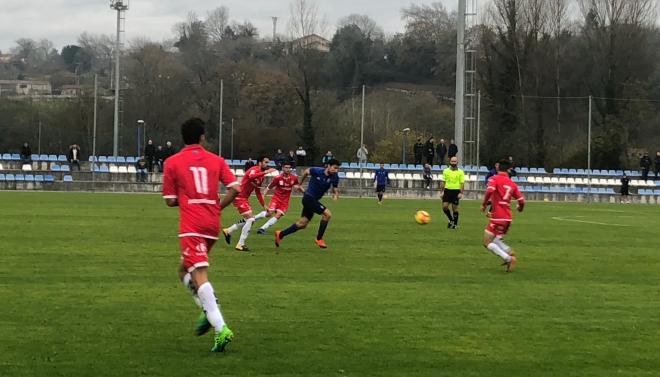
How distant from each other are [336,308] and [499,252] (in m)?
5.20

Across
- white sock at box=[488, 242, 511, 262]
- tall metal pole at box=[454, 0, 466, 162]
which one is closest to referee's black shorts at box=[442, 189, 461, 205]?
white sock at box=[488, 242, 511, 262]

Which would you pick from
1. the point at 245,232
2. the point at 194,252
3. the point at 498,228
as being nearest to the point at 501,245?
the point at 498,228

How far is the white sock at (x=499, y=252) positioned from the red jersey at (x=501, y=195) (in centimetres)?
48

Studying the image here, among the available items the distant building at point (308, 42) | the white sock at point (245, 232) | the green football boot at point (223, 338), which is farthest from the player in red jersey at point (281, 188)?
the distant building at point (308, 42)

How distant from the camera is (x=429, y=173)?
5028 cm

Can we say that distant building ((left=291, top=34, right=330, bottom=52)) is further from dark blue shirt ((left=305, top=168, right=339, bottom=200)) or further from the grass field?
dark blue shirt ((left=305, top=168, right=339, bottom=200))

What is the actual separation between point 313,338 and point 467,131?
1957 inches

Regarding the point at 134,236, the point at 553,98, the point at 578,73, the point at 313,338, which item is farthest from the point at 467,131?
the point at 313,338

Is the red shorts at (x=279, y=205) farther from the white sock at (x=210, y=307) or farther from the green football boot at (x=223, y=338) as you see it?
the green football boot at (x=223, y=338)

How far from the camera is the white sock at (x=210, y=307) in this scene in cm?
818

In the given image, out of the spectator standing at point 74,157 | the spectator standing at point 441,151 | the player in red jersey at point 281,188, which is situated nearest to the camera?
the player in red jersey at point 281,188

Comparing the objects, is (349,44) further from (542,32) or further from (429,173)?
(429,173)

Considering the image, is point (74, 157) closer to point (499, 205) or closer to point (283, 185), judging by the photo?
point (283, 185)

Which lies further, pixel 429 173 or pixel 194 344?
pixel 429 173
